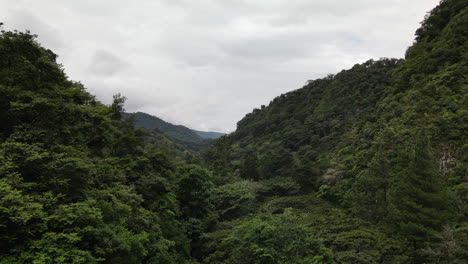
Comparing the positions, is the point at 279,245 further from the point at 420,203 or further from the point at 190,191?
the point at 190,191

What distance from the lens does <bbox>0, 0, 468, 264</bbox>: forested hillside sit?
10.7 metres

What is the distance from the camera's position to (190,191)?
26.0m

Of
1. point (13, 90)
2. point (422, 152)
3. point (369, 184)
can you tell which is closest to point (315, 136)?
point (369, 184)

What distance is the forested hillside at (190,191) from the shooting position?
35.1 feet

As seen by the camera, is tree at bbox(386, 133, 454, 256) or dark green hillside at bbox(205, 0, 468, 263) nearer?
tree at bbox(386, 133, 454, 256)

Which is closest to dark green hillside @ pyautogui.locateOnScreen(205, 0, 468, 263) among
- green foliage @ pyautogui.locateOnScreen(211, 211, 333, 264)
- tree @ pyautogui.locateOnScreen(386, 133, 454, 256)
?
tree @ pyautogui.locateOnScreen(386, 133, 454, 256)

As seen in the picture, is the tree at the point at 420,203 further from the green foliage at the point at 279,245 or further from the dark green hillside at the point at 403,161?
the green foliage at the point at 279,245

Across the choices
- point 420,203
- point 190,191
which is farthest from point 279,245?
point 190,191

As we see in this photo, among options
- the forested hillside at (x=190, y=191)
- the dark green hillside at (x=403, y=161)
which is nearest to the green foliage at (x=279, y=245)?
the forested hillside at (x=190, y=191)

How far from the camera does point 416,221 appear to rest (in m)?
15.1

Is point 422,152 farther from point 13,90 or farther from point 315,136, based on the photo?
point 315,136

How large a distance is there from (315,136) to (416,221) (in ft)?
175

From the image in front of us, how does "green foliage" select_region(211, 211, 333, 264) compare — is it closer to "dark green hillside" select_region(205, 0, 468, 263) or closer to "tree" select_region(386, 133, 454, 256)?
"dark green hillside" select_region(205, 0, 468, 263)

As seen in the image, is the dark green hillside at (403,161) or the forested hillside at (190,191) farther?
the dark green hillside at (403,161)
